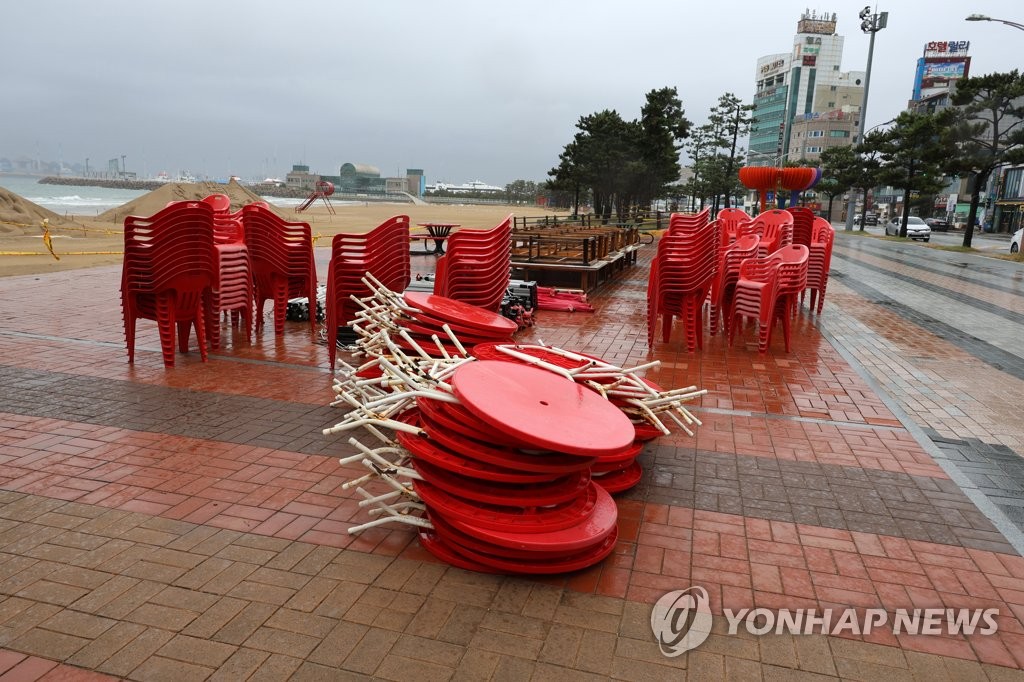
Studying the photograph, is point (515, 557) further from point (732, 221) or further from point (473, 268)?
point (732, 221)

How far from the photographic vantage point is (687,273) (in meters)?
7.49

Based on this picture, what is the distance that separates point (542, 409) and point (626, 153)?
3950 cm

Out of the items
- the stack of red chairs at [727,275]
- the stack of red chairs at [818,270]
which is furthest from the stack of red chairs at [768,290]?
the stack of red chairs at [818,270]

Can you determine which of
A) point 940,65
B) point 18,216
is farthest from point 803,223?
point 940,65

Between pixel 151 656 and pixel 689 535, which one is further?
pixel 689 535

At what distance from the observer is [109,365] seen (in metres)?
6.41

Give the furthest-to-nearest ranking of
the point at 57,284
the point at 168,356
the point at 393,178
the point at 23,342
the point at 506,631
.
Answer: the point at 393,178
the point at 57,284
the point at 23,342
the point at 168,356
the point at 506,631

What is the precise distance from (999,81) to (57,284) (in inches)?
1349

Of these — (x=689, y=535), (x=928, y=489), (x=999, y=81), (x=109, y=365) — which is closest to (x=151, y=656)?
(x=689, y=535)

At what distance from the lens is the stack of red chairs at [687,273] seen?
7477 millimetres

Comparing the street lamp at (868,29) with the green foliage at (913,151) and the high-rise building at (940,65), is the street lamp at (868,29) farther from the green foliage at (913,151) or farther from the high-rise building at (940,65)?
the high-rise building at (940,65)

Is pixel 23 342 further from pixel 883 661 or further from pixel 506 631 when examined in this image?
pixel 883 661

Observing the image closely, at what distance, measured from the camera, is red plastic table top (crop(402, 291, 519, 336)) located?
16.1 feet

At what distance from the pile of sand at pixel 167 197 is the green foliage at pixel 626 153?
18861 mm
